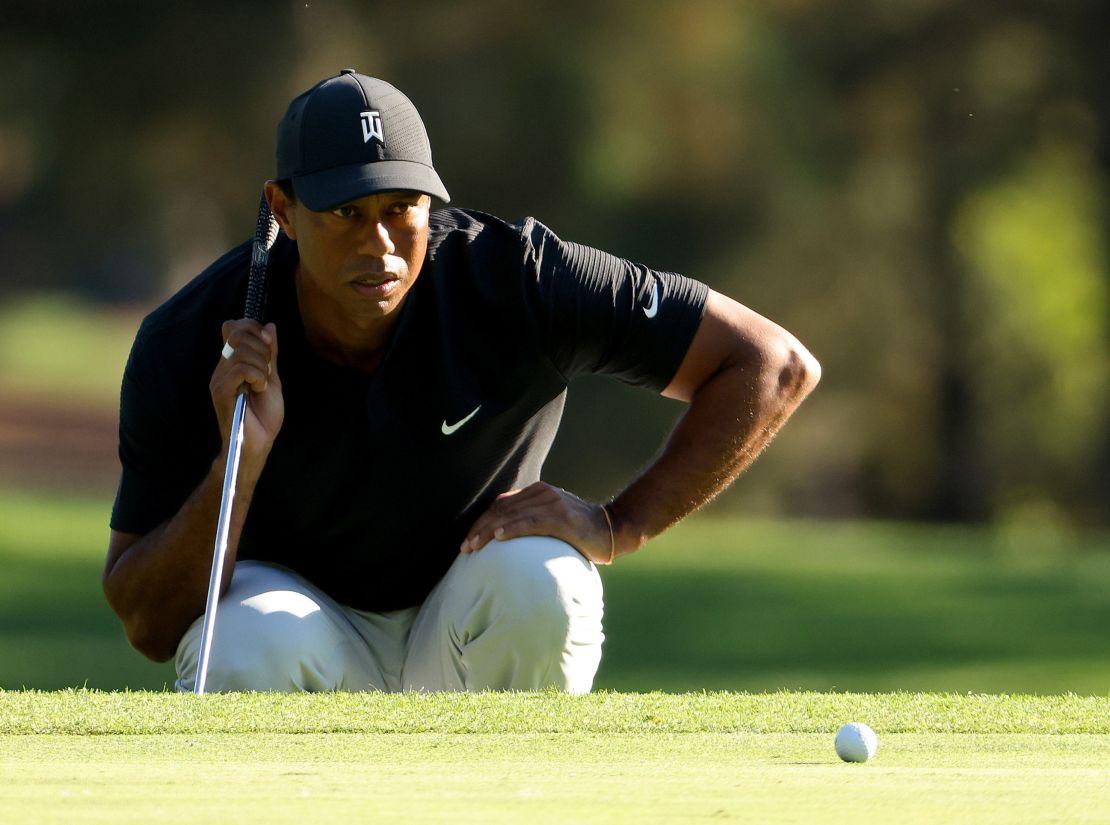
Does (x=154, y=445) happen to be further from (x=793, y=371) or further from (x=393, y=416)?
(x=793, y=371)

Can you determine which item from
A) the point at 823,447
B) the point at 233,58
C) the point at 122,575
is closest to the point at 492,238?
the point at 122,575

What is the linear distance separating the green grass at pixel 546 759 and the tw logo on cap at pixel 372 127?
3.58ft

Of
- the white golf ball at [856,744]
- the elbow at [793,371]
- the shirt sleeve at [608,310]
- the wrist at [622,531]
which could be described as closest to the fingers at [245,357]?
the shirt sleeve at [608,310]

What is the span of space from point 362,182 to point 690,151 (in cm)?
1472

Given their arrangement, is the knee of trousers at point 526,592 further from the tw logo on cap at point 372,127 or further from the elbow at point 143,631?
the tw logo on cap at point 372,127

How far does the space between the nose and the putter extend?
205mm

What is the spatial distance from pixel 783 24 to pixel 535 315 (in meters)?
14.8

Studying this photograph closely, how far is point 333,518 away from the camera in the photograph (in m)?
3.62

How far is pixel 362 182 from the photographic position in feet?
10.9

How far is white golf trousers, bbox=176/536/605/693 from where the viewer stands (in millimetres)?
3500

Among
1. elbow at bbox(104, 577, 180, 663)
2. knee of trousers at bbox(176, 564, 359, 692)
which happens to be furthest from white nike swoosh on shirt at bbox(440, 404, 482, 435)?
elbow at bbox(104, 577, 180, 663)

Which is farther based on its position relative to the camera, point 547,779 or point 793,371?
point 793,371

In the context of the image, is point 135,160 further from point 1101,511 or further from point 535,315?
point 535,315

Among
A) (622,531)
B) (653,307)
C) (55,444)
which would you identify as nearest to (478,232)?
(653,307)
